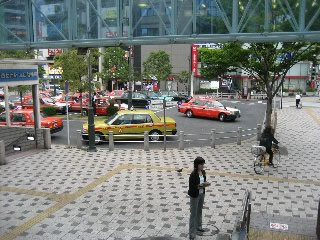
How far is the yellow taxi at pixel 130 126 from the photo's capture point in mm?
18078

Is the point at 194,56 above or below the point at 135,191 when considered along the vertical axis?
above

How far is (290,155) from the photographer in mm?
15719

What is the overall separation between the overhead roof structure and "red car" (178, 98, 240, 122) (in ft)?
45.9

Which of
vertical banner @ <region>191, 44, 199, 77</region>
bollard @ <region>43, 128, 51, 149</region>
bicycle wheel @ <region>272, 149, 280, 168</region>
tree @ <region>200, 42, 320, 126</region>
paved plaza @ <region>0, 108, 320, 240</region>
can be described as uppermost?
vertical banner @ <region>191, 44, 199, 77</region>

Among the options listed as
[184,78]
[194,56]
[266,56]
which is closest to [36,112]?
[266,56]

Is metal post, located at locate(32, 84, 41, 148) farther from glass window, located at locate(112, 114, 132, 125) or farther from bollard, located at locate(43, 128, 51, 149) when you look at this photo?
glass window, located at locate(112, 114, 132, 125)

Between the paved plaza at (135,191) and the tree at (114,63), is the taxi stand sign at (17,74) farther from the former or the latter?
the tree at (114,63)

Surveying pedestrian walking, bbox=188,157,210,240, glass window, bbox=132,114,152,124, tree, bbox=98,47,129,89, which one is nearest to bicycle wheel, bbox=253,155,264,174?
pedestrian walking, bbox=188,157,210,240

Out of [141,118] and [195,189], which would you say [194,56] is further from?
[195,189]

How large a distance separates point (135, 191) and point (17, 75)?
26.2 ft

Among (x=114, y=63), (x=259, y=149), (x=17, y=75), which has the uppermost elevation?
(x=114, y=63)

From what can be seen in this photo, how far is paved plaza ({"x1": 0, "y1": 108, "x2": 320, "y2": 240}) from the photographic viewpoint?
866 centimetres

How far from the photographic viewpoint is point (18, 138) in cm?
1645

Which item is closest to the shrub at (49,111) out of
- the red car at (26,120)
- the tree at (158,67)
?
the red car at (26,120)
